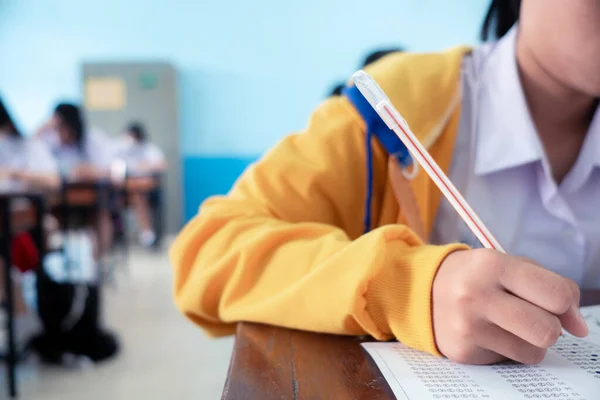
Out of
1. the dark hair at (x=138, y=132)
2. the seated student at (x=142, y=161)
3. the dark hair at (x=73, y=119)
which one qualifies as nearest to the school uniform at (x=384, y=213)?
the dark hair at (x=73, y=119)

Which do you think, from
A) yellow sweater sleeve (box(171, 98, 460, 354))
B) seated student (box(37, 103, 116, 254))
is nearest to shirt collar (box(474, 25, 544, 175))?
yellow sweater sleeve (box(171, 98, 460, 354))

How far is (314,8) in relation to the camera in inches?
174

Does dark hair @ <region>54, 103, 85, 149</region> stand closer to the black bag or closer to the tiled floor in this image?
the tiled floor

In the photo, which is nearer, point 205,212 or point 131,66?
point 205,212

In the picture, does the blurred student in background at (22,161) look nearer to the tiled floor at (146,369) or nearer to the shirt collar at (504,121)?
A: the tiled floor at (146,369)

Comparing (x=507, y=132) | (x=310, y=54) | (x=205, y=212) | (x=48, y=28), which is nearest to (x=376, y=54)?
(x=507, y=132)

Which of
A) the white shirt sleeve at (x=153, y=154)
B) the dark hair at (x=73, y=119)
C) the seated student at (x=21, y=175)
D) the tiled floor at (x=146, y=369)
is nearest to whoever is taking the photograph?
the tiled floor at (x=146, y=369)

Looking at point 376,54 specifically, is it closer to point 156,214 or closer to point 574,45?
point 574,45

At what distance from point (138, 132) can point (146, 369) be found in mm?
2910

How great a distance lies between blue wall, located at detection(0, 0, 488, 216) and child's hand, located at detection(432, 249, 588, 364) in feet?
13.6

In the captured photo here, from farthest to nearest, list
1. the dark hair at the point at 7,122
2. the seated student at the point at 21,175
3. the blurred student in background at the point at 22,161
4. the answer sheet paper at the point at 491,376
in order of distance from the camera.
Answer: the dark hair at the point at 7,122, the blurred student in background at the point at 22,161, the seated student at the point at 21,175, the answer sheet paper at the point at 491,376

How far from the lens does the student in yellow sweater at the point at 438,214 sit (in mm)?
298

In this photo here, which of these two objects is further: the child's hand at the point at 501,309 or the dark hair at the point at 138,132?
the dark hair at the point at 138,132

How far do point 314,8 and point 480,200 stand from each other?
13.9 feet
